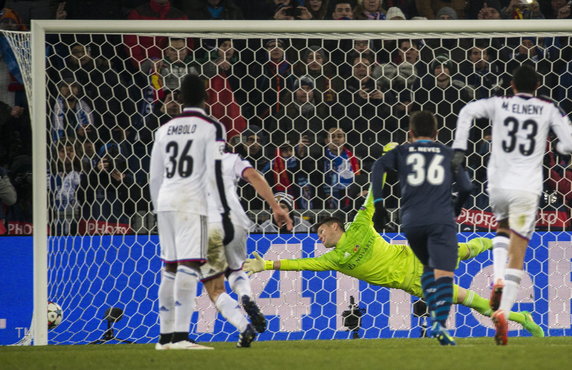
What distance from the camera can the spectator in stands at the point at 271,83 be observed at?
1086cm

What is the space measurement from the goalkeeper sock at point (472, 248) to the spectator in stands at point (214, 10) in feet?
16.1

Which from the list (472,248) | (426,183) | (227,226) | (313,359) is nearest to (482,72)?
(472,248)

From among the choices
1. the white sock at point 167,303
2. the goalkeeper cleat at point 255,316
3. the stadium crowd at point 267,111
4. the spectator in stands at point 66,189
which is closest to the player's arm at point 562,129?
the goalkeeper cleat at point 255,316

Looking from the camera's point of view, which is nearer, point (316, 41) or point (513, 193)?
point (513, 193)

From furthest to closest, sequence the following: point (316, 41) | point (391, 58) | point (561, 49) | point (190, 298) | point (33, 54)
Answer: point (316, 41) < point (391, 58) < point (561, 49) < point (33, 54) < point (190, 298)

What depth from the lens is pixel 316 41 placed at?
12031 millimetres

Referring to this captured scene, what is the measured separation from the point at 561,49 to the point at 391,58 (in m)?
1.75

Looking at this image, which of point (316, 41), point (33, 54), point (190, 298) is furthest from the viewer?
point (316, 41)

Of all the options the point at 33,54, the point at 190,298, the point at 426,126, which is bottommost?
the point at 190,298

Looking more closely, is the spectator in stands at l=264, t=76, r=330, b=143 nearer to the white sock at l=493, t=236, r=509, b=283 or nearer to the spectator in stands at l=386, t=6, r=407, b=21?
the spectator in stands at l=386, t=6, r=407, b=21

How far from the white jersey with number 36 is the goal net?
6.14ft

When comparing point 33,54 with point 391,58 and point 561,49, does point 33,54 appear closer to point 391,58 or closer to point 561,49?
point 391,58

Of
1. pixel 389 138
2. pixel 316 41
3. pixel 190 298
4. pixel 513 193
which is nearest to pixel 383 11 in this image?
pixel 316 41

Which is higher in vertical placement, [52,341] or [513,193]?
[513,193]
